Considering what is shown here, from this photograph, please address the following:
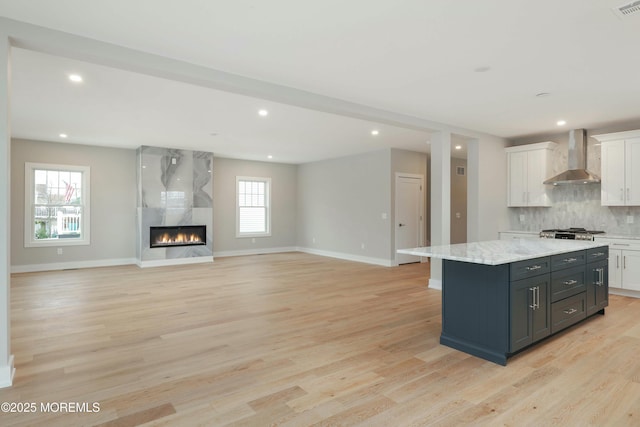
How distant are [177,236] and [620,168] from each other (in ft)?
27.4

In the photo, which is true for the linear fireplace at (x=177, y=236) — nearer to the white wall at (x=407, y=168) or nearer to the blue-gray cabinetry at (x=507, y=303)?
the white wall at (x=407, y=168)

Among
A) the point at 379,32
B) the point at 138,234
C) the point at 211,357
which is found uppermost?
the point at 379,32

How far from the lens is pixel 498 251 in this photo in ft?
10.7

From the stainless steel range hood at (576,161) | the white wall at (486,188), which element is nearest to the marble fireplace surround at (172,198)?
the white wall at (486,188)

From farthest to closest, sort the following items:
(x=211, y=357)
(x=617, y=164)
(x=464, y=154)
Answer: (x=464, y=154), (x=617, y=164), (x=211, y=357)

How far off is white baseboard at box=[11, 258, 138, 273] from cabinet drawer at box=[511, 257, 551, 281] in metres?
7.86

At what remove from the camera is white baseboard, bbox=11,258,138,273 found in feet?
23.7

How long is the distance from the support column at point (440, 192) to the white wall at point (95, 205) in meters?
6.56

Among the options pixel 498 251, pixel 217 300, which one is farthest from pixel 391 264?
pixel 498 251

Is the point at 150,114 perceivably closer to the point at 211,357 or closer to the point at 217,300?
the point at 217,300

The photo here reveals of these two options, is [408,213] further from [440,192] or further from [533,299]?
[533,299]

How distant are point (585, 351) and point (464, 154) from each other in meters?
6.57

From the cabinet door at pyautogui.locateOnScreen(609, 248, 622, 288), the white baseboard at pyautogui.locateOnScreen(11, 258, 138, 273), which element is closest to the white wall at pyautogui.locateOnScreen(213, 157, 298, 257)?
the white baseboard at pyautogui.locateOnScreen(11, 258, 138, 273)

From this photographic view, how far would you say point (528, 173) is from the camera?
20.9 feet
